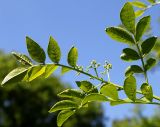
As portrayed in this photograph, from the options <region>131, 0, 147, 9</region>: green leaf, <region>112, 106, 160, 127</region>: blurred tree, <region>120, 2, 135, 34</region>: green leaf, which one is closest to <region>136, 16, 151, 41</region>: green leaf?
<region>120, 2, 135, 34</region>: green leaf

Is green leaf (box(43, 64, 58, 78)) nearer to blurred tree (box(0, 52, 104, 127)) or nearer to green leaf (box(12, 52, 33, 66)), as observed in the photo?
green leaf (box(12, 52, 33, 66))

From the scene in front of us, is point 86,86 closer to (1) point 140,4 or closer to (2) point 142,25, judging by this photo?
(2) point 142,25

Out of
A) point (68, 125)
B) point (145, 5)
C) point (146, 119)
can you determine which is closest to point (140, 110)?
point (146, 119)

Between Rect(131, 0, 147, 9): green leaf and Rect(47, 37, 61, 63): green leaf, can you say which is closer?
Rect(47, 37, 61, 63): green leaf

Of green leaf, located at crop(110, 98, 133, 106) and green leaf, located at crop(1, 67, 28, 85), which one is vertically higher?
green leaf, located at crop(1, 67, 28, 85)

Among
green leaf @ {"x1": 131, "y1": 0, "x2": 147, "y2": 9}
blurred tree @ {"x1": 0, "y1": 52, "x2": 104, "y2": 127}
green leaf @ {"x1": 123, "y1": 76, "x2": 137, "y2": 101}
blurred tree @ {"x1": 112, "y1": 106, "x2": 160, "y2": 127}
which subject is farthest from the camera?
blurred tree @ {"x1": 0, "y1": 52, "x2": 104, "y2": 127}

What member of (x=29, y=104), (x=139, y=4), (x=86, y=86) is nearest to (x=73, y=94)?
(x=86, y=86)
